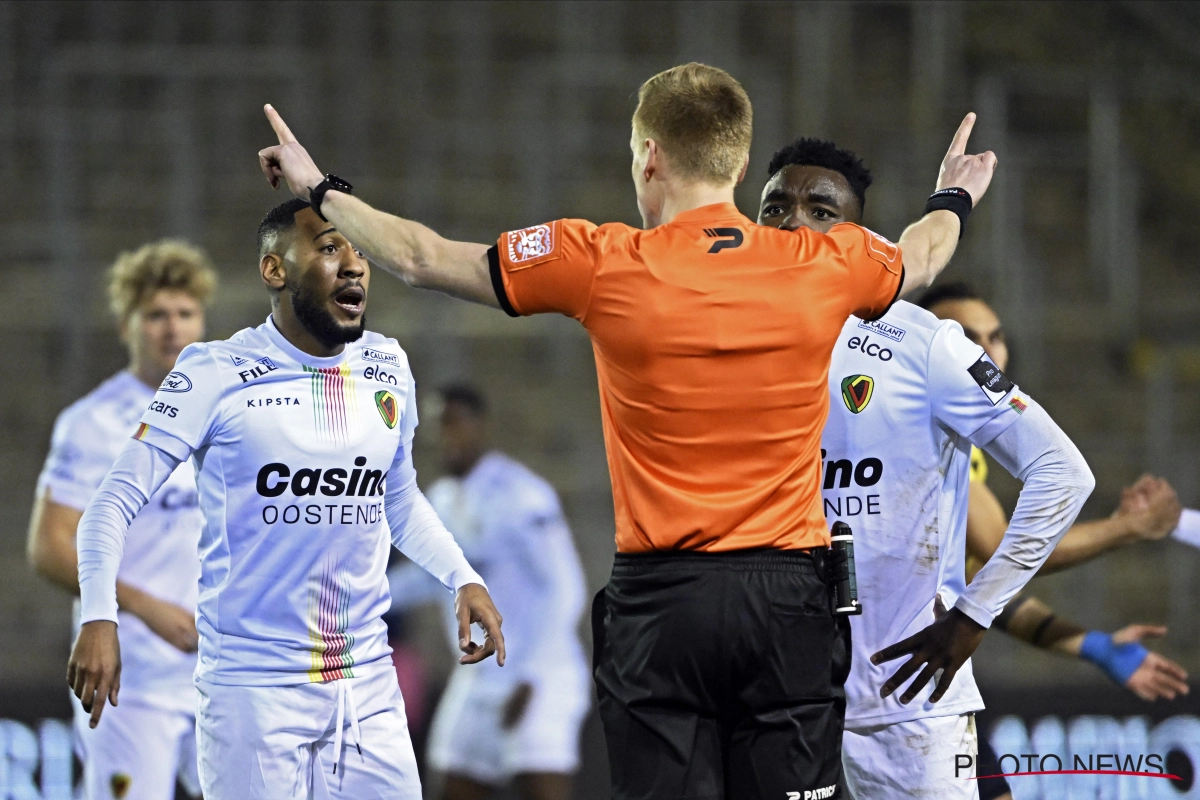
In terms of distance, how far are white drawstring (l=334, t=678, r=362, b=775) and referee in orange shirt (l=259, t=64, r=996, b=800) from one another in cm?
96

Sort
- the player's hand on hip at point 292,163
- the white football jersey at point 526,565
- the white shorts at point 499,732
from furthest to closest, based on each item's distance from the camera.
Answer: the white football jersey at point 526,565 < the white shorts at point 499,732 < the player's hand on hip at point 292,163

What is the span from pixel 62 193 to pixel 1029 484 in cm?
949

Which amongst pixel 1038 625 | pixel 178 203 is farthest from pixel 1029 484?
pixel 178 203

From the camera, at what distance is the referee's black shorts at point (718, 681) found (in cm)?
324

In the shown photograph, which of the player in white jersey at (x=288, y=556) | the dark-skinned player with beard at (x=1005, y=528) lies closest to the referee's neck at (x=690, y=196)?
the dark-skinned player with beard at (x=1005, y=528)

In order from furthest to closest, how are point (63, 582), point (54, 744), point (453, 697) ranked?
point (453, 697) → point (54, 744) → point (63, 582)

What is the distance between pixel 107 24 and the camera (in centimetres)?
1256

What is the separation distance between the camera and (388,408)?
170 inches

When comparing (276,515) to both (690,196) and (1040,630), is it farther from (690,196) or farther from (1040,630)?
(1040,630)

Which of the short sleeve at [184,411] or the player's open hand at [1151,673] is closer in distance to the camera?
the short sleeve at [184,411]

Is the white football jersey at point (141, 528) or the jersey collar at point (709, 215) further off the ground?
the jersey collar at point (709, 215)

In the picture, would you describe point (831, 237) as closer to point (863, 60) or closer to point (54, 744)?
point (54, 744)

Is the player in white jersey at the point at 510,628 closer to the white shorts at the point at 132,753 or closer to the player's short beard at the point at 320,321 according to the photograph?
the white shorts at the point at 132,753

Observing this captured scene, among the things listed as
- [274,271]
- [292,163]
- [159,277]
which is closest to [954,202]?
[292,163]
